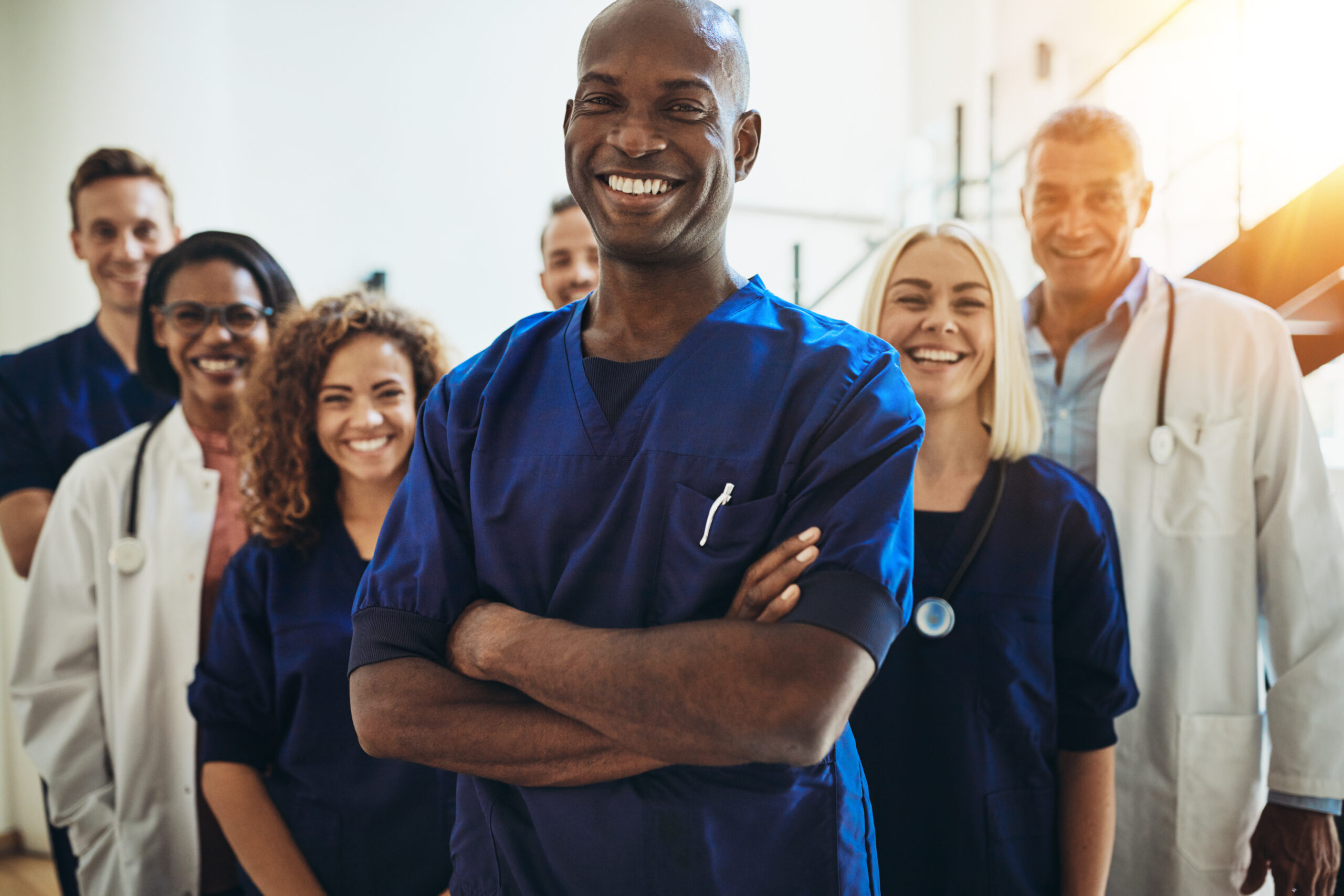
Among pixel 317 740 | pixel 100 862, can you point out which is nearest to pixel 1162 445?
pixel 317 740

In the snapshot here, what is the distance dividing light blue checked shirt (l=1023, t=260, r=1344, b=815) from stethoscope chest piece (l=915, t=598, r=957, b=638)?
20.1 inches

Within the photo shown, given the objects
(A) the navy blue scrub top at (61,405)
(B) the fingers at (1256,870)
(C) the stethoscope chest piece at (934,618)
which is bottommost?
(B) the fingers at (1256,870)

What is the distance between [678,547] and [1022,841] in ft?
2.72

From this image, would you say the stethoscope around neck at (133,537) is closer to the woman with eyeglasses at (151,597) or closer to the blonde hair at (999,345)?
the woman with eyeglasses at (151,597)

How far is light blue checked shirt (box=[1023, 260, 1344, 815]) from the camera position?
5.42ft

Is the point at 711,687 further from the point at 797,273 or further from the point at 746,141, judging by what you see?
the point at 797,273

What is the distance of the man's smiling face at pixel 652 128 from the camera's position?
3.15 ft

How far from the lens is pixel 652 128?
0.96 metres

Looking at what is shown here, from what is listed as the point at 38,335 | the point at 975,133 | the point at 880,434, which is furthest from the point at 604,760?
the point at 975,133

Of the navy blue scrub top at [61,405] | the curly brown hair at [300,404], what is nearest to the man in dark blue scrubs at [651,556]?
the curly brown hair at [300,404]

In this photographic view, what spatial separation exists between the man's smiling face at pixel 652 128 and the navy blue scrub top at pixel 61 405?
5.28ft

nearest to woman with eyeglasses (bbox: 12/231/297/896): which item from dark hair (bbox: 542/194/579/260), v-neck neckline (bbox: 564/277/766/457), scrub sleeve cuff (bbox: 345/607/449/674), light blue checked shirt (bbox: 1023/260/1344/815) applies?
dark hair (bbox: 542/194/579/260)

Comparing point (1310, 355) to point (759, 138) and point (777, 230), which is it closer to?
point (759, 138)

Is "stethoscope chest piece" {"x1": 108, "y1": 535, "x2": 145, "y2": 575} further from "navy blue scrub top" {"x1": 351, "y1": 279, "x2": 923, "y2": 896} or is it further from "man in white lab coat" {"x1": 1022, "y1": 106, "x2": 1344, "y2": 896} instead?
"man in white lab coat" {"x1": 1022, "y1": 106, "x2": 1344, "y2": 896}
